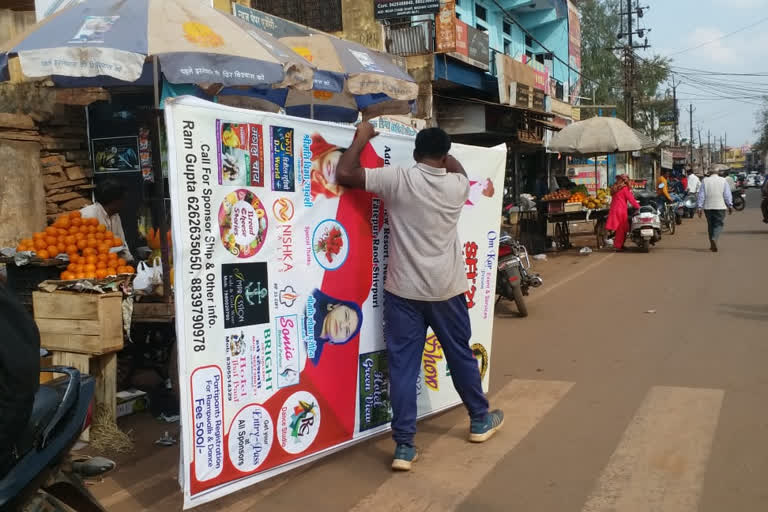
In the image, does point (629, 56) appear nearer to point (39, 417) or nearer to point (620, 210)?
point (620, 210)

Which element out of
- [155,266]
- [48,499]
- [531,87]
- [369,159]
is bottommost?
[48,499]

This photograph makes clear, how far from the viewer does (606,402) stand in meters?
5.14

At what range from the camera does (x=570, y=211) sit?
51.2 feet

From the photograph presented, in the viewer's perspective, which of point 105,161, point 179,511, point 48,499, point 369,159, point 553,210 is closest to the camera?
point 48,499

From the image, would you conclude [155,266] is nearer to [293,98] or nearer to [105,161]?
[293,98]

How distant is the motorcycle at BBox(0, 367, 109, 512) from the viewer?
2344 mm

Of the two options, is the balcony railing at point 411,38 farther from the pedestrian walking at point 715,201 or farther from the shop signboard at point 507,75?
the pedestrian walking at point 715,201

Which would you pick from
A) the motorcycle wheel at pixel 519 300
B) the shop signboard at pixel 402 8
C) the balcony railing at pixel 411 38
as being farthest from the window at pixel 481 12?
the motorcycle wheel at pixel 519 300

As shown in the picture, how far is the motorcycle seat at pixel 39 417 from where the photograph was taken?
7.94 feet

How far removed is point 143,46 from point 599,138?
1301cm

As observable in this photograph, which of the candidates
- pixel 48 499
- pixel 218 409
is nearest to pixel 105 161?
pixel 218 409

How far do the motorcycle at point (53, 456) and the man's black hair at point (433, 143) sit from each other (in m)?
2.17

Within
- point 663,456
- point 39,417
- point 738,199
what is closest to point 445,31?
point 663,456

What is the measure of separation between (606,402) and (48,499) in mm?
3893
